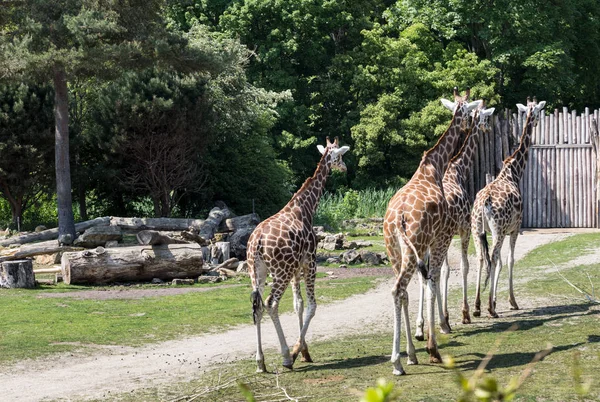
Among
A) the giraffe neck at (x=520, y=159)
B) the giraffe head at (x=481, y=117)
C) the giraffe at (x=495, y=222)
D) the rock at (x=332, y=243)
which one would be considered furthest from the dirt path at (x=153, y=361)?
the rock at (x=332, y=243)

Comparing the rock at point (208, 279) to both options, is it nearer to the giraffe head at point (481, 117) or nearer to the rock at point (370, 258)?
the rock at point (370, 258)

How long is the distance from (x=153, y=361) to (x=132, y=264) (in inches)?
314

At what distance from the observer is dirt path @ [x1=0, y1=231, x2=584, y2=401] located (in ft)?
32.0

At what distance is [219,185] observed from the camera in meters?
32.3

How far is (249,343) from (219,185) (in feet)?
66.6

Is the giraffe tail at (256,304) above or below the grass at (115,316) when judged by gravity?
above

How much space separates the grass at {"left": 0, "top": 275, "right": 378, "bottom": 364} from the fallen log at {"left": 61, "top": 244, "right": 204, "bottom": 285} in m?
0.45

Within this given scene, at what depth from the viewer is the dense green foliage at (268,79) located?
25.1 meters

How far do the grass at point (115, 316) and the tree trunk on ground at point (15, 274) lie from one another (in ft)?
0.96

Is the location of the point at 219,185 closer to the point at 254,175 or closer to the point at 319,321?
the point at 254,175

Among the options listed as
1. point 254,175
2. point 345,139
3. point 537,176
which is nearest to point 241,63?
point 254,175

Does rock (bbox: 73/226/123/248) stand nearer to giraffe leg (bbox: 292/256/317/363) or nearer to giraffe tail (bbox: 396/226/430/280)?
giraffe leg (bbox: 292/256/317/363)

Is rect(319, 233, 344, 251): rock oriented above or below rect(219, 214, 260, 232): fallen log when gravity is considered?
below

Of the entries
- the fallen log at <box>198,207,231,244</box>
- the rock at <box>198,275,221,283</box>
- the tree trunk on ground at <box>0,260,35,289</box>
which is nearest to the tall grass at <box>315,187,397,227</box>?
the fallen log at <box>198,207,231,244</box>
